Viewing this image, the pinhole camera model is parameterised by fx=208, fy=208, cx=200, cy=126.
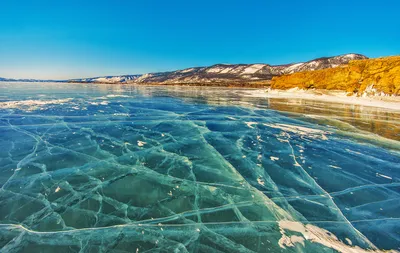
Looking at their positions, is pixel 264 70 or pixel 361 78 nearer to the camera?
pixel 361 78

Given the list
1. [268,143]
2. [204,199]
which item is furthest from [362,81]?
[204,199]

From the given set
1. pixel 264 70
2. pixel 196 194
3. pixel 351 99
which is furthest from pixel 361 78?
pixel 264 70

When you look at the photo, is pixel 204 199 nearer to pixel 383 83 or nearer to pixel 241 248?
pixel 241 248

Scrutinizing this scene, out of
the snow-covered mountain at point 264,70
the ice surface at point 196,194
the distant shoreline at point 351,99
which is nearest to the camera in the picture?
the ice surface at point 196,194

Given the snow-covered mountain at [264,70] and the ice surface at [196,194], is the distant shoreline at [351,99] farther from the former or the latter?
the snow-covered mountain at [264,70]

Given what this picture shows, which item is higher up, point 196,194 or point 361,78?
point 361,78

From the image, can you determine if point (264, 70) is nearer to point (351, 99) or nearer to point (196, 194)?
point (351, 99)

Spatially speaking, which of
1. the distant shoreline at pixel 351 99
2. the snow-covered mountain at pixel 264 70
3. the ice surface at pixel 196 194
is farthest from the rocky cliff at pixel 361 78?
the snow-covered mountain at pixel 264 70

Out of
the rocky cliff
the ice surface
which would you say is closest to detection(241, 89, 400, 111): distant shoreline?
the rocky cliff
